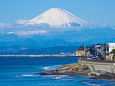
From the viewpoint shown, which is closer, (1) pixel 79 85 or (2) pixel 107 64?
(1) pixel 79 85

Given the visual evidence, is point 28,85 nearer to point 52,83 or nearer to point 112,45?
point 52,83

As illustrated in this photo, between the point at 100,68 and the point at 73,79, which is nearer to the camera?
the point at 73,79

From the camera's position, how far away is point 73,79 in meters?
70.0

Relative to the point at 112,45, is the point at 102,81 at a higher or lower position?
lower

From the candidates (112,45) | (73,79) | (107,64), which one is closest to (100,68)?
(107,64)

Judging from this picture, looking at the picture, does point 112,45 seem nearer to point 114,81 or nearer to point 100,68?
point 100,68

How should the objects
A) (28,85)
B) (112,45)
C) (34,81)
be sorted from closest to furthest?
(28,85)
(34,81)
(112,45)

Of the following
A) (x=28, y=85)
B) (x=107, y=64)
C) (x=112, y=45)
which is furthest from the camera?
(x=112, y=45)

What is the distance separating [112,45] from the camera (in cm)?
11925

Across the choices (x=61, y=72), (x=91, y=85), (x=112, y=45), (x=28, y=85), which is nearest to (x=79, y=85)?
(x=91, y=85)

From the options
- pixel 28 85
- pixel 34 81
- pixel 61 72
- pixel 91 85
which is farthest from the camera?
pixel 61 72

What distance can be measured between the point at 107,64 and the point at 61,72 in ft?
37.4

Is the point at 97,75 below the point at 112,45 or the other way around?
below

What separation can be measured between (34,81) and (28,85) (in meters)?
4.85
